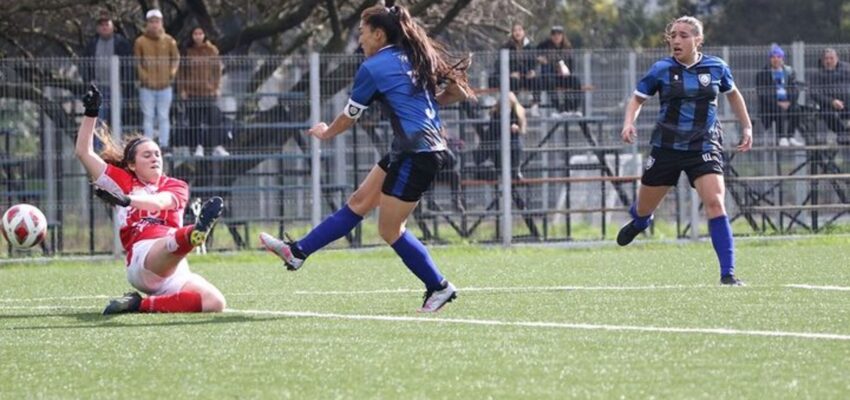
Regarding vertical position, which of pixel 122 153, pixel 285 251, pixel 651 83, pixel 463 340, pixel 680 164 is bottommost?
pixel 463 340

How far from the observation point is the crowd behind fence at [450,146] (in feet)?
63.2

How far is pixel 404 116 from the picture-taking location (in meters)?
10.0

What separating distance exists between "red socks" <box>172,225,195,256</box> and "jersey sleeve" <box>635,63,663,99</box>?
12.4 ft

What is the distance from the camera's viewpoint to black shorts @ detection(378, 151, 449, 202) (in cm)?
995

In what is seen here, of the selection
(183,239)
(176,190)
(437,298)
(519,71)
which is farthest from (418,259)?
(519,71)

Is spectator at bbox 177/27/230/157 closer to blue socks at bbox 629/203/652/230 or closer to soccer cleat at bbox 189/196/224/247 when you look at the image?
blue socks at bbox 629/203/652/230

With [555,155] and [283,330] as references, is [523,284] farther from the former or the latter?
[555,155]

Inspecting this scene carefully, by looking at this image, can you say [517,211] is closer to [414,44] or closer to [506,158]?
[506,158]

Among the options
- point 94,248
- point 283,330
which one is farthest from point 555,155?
point 283,330

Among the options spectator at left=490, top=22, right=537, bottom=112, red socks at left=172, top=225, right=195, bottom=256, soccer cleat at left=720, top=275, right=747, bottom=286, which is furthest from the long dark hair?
spectator at left=490, top=22, right=537, bottom=112

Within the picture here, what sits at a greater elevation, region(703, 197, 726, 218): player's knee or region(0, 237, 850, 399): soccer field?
region(703, 197, 726, 218): player's knee

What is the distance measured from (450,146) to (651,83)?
7970 mm

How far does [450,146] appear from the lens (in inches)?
791

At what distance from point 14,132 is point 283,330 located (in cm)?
1085
